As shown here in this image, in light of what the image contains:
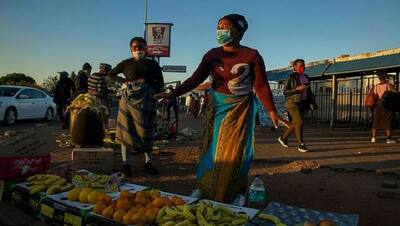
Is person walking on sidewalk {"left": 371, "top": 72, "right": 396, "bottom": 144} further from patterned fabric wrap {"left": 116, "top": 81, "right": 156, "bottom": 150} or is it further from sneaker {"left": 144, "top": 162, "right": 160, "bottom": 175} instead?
patterned fabric wrap {"left": 116, "top": 81, "right": 156, "bottom": 150}

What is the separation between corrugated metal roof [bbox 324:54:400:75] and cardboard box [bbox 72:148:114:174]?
8.99 metres

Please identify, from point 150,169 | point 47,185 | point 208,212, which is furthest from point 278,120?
point 150,169

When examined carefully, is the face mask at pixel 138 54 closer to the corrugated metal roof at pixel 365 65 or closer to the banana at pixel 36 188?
the banana at pixel 36 188

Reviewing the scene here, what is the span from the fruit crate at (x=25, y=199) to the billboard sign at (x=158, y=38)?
424 inches

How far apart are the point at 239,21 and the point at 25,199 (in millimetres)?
2775

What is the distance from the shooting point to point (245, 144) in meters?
4.65

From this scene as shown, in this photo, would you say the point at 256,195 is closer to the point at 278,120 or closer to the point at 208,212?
the point at 278,120

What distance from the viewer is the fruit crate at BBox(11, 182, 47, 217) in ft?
14.6

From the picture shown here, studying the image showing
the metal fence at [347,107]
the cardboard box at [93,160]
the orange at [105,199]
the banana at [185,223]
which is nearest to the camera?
the banana at [185,223]

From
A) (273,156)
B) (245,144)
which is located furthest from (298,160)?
(245,144)

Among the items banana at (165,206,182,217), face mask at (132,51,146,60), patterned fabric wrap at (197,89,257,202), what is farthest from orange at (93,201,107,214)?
face mask at (132,51,146,60)

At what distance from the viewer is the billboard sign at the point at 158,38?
15.4 metres

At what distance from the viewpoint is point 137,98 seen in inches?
256

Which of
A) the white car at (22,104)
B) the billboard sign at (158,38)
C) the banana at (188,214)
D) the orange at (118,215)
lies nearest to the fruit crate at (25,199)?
the orange at (118,215)
